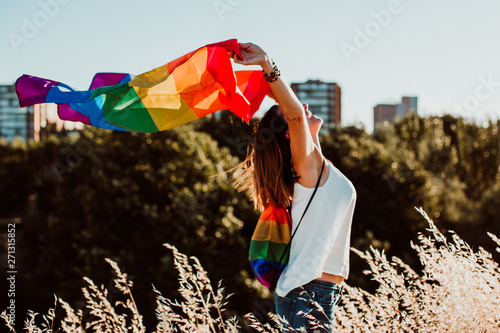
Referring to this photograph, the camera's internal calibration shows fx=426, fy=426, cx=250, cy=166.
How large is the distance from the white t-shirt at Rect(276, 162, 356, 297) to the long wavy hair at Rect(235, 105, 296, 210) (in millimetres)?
75

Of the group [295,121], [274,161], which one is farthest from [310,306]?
[295,121]

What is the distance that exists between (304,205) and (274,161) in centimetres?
28

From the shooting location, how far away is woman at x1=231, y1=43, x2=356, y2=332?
1.97 meters

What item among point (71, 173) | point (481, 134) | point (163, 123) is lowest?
point (481, 134)

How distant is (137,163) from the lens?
28.8ft

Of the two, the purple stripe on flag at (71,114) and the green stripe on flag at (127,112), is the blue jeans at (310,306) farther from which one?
the purple stripe on flag at (71,114)

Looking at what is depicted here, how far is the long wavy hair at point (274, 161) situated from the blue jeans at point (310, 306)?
453 millimetres

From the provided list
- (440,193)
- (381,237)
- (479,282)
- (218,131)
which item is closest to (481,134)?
(440,193)

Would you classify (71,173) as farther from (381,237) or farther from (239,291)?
(381,237)

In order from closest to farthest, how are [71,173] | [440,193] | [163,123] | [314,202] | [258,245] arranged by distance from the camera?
1. [314,202]
2. [258,245]
3. [163,123]
4. [71,173]
5. [440,193]

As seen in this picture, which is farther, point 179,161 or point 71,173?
point 71,173

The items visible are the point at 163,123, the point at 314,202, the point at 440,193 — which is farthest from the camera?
the point at 440,193

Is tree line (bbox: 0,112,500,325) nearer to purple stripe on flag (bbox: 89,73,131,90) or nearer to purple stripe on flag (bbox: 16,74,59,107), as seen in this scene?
purple stripe on flag (bbox: 89,73,131,90)

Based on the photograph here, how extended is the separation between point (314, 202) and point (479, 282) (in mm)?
928
